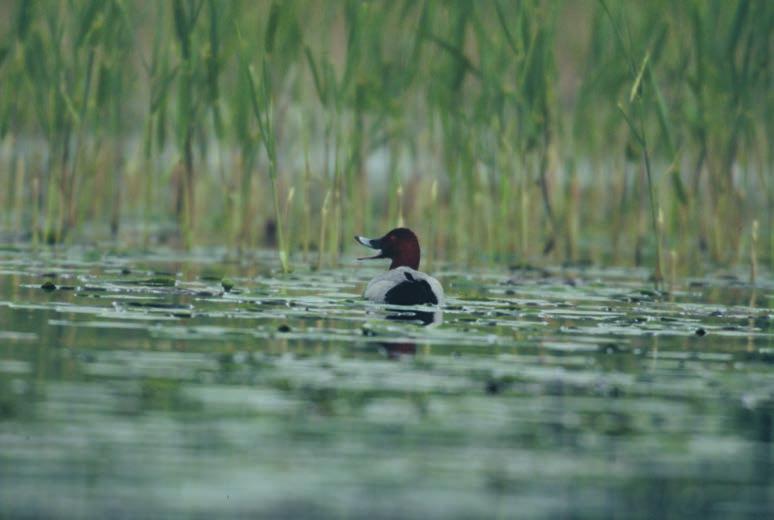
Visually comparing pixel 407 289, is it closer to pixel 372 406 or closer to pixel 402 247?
pixel 402 247

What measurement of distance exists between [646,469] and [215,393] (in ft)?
5.96

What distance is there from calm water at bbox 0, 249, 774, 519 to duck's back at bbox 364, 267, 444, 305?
0.19m

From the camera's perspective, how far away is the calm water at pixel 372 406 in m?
5.31

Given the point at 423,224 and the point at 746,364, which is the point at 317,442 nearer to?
the point at 746,364

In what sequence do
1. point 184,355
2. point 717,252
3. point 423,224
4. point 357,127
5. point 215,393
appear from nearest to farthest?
point 215,393 → point 184,355 → point 357,127 → point 717,252 → point 423,224

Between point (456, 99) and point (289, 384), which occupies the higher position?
point (456, 99)

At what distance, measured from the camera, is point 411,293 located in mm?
10508

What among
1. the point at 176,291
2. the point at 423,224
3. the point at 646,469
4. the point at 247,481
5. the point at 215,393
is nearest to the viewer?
the point at 247,481

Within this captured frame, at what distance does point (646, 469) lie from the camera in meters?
5.88

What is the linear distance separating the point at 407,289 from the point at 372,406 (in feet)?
12.5

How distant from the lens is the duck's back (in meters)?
10.4

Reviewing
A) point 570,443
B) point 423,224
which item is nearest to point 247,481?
point 570,443

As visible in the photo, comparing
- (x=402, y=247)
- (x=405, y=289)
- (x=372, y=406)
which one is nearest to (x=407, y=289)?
(x=405, y=289)

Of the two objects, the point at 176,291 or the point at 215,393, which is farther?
the point at 176,291
